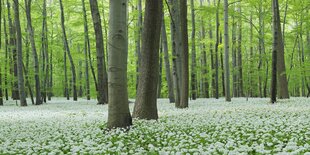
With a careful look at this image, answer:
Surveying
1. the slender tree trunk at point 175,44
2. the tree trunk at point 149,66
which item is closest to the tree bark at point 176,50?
the slender tree trunk at point 175,44

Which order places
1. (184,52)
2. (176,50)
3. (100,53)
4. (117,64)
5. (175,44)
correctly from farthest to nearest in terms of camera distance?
(100,53), (175,44), (176,50), (184,52), (117,64)

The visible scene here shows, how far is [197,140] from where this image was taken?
17.3 ft

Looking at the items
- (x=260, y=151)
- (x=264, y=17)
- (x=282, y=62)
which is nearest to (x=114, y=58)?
(x=260, y=151)

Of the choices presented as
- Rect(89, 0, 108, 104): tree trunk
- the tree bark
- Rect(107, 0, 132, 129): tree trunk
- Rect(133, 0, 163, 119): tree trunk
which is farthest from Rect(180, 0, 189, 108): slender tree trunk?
Rect(89, 0, 108, 104): tree trunk

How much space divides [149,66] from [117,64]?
6.51ft

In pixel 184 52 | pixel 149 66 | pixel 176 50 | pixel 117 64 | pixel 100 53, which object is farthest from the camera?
pixel 100 53

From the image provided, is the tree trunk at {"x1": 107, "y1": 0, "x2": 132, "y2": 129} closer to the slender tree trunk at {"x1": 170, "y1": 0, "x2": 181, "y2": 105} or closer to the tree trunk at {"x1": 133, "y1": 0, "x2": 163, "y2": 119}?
the tree trunk at {"x1": 133, "y1": 0, "x2": 163, "y2": 119}

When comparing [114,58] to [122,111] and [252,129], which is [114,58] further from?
[252,129]

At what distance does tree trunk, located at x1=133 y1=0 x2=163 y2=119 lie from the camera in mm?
9016

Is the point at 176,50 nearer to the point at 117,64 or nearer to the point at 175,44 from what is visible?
the point at 175,44

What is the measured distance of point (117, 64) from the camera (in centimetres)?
722

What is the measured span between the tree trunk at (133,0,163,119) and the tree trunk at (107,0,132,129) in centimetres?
172

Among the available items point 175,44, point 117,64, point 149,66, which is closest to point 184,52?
point 175,44

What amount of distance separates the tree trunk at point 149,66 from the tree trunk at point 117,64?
172 centimetres
